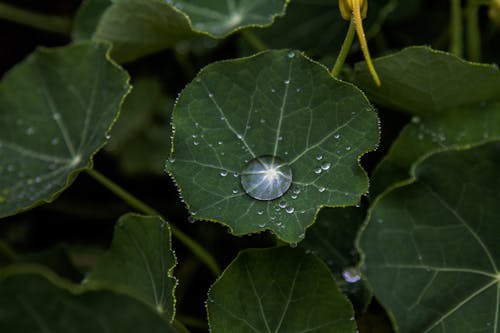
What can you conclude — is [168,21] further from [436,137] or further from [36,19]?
[36,19]

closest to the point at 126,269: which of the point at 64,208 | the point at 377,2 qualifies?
the point at 64,208

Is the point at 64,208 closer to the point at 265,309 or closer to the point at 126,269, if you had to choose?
the point at 126,269

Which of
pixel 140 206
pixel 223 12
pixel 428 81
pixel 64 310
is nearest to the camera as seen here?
pixel 64 310

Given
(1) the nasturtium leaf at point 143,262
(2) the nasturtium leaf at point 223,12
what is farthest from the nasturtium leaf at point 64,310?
(2) the nasturtium leaf at point 223,12

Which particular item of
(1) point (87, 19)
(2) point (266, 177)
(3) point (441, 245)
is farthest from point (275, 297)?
(1) point (87, 19)

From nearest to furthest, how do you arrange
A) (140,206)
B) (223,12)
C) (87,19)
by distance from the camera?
(140,206)
(223,12)
(87,19)

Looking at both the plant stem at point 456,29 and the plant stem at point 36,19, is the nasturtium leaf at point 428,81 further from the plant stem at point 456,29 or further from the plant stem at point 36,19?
the plant stem at point 36,19

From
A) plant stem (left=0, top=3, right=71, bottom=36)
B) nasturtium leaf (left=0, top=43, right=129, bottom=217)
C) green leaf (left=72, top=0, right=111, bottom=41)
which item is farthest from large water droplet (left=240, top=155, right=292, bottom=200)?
plant stem (left=0, top=3, right=71, bottom=36)
